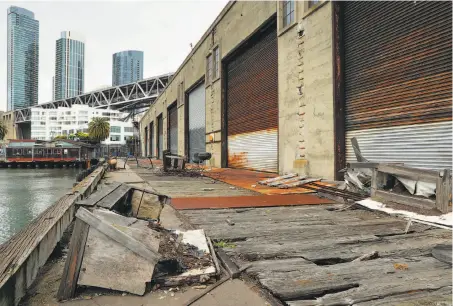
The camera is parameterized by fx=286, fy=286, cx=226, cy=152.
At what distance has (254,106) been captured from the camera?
42.1 feet

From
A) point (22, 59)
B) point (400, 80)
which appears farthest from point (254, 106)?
point (22, 59)

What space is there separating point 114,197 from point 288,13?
941cm

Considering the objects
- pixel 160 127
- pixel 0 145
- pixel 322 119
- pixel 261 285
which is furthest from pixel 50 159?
pixel 261 285

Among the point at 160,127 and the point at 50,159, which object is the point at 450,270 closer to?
the point at 160,127

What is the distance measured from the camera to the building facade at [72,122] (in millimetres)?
99812

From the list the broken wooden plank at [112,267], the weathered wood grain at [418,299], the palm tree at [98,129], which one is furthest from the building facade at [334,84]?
the palm tree at [98,129]

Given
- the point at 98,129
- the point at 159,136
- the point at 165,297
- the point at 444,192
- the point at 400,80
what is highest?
the point at 98,129

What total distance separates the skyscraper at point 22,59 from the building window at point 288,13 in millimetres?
126607

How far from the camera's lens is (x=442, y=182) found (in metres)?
3.81

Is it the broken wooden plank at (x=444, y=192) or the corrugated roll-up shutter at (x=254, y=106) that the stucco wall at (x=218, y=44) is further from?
the broken wooden plank at (x=444, y=192)

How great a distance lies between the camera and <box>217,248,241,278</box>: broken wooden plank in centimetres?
228

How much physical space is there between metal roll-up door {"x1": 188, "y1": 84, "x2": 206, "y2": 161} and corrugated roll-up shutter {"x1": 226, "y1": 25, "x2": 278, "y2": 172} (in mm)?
4360

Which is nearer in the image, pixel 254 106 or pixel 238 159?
pixel 254 106

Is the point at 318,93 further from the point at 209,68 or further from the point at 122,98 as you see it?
the point at 122,98
